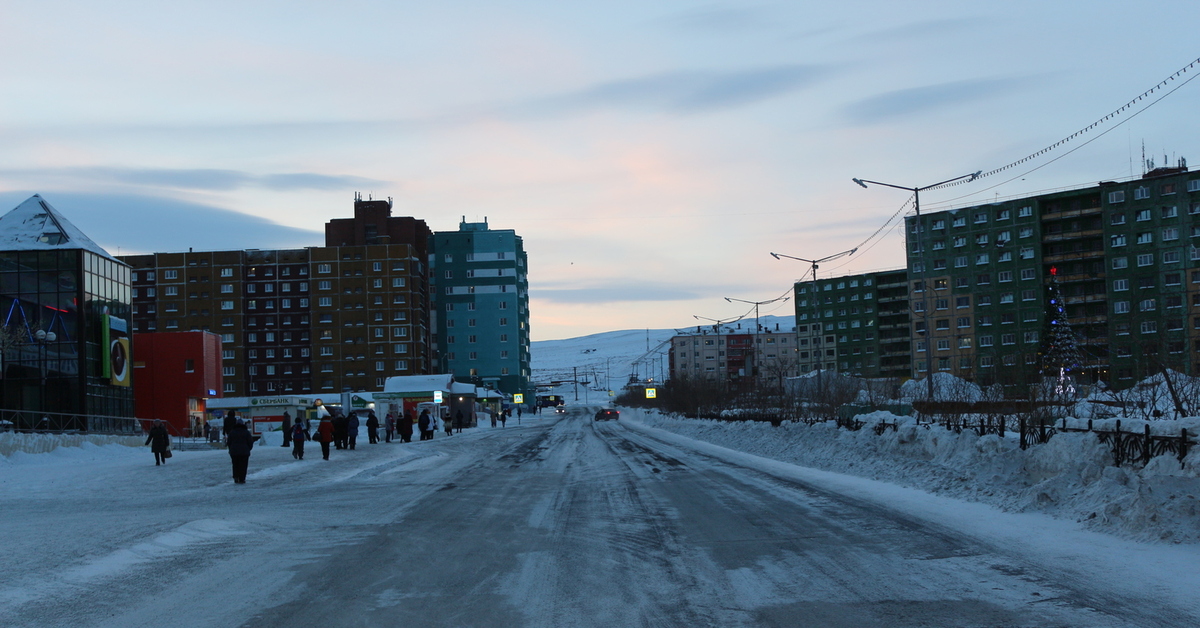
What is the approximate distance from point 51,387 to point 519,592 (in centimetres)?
5644

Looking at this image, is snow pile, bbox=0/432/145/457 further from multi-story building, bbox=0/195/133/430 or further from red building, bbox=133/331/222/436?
red building, bbox=133/331/222/436

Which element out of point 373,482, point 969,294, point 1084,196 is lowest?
point 373,482

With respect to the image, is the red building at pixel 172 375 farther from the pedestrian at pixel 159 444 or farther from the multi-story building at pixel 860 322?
the multi-story building at pixel 860 322

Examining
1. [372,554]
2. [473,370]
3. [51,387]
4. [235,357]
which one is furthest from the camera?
[473,370]

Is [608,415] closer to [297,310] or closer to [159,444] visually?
[297,310]

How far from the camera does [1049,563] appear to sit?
894cm

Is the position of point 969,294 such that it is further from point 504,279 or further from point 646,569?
point 646,569

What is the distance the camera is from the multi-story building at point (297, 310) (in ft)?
422

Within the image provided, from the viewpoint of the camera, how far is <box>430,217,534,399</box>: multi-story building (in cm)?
14550

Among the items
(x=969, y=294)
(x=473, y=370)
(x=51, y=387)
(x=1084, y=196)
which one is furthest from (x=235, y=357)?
(x=1084, y=196)

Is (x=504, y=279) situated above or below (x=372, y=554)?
above

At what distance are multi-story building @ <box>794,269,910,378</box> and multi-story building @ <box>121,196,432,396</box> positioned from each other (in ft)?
202

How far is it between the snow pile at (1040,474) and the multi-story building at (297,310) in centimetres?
10919

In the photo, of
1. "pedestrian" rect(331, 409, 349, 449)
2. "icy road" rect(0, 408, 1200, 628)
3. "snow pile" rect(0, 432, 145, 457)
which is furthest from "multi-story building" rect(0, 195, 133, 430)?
"icy road" rect(0, 408, 1200, 628)
